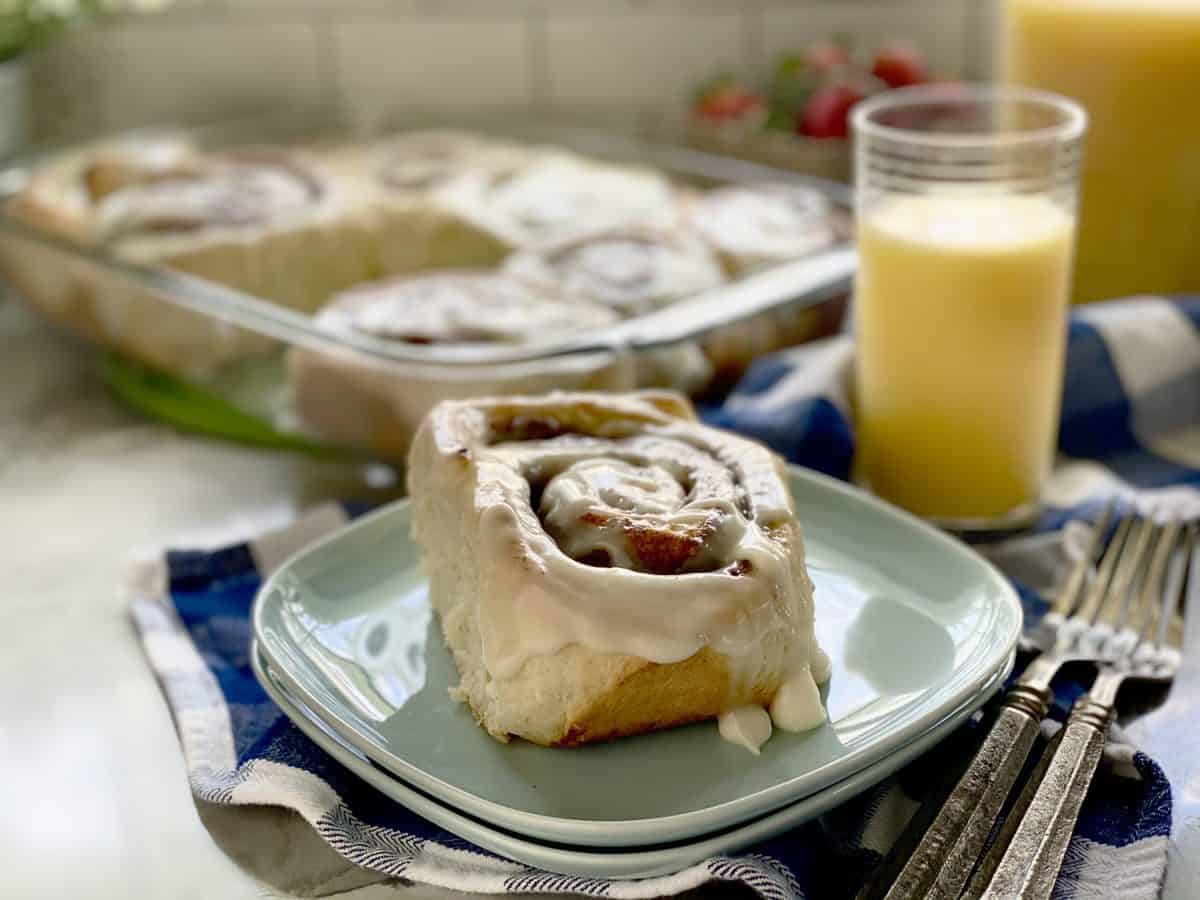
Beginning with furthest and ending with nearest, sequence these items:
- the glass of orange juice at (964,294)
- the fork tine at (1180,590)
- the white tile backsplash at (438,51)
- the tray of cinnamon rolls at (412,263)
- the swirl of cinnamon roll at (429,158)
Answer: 1. the white tile backsplash at (438,51)
2. the swirl of cinnamon roll at (429,158)
3. the tray of cinnamon rolls at (412,263)
4. the glass of orange juice at (964,294)
5. the fork tine at (1180,590)

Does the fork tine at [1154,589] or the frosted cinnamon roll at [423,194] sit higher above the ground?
the frosted cinnamon roll at [423,194]

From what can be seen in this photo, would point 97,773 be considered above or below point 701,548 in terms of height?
below

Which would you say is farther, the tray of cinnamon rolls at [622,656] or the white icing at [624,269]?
the white icing at [624,269]

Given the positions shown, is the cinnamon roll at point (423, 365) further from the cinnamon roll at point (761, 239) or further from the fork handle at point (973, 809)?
the fork handle at point (973, 809)

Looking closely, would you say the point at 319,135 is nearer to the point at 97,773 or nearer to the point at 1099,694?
the point at 97,773

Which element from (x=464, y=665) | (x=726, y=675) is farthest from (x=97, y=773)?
(x=726, y=675)

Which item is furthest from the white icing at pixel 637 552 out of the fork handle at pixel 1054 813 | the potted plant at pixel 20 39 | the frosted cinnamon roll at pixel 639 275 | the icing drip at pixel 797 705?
the potted plant at pixel 20 39

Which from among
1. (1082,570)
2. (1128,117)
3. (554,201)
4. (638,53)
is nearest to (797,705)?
(1082,570)
